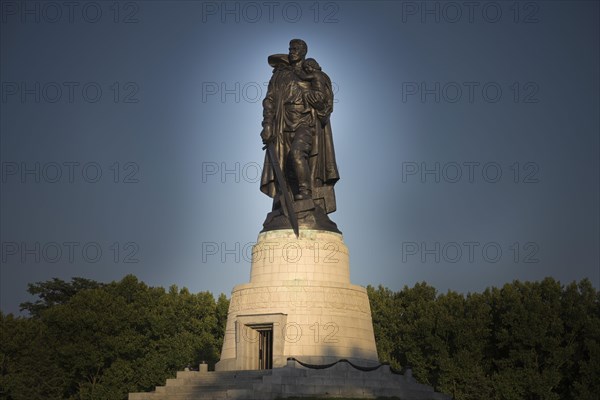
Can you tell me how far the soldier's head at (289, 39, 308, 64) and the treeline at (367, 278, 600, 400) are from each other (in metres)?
20.2

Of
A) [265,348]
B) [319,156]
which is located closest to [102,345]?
[265,348]

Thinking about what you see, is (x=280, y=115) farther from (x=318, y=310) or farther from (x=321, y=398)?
(x=321, y=398)

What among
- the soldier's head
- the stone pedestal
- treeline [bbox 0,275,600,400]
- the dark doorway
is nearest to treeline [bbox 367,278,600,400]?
treeline [bbox 0,275,600,400]

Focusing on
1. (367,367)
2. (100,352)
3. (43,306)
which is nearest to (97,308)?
(100,352)

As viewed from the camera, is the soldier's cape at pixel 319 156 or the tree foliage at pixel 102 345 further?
the tree foliage at pixel 102 345

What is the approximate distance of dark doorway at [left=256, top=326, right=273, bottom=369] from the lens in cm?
3256

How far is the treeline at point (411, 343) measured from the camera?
46406 mm

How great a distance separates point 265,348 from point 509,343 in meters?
19.5

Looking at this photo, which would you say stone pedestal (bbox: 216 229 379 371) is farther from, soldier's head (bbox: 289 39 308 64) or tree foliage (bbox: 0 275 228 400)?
tree foliage (bbox: 0 275 228 400)

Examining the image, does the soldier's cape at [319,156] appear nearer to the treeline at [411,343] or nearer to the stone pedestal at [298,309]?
the stone pedestal at [298,309]

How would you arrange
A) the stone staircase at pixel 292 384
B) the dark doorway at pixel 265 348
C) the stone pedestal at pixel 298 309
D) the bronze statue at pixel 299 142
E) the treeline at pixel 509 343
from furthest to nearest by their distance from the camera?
1. the treeline at pixel 509 343
2. the bronze statue at pixel 299 142
3. the dark doorway at pixel 265 348
4. the stone pedestal at pixel 298 309
5. the stone staircase at pixel 292 384

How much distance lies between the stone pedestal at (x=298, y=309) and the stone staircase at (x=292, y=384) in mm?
1211

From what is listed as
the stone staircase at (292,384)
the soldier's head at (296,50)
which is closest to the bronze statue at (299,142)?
the soldier's head at (296,50)

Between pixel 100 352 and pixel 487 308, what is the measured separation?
21.6 meters
